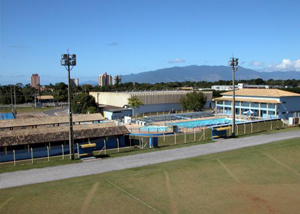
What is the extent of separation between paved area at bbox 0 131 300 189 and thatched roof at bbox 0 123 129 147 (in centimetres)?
565

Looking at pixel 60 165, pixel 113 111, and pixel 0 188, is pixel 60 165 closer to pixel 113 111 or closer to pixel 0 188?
pixel 0 188

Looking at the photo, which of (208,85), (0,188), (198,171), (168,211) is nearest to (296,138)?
(198,171)

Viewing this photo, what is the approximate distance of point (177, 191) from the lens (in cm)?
1573

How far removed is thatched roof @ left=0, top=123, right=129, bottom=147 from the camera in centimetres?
2473

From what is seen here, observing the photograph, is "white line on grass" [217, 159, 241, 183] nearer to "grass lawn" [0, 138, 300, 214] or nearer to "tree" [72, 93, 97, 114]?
"grass lawn" [0, 138, 300, 214]

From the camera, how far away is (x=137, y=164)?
21.0 metres

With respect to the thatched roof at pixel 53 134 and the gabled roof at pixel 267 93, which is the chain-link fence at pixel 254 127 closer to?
the gabled roof at pixel 267 93

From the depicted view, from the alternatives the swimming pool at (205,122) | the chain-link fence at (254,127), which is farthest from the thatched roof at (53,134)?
the swimming pool at (205,122)

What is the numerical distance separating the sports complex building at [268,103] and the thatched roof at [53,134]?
32569 millimetres

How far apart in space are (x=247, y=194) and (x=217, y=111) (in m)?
47.2

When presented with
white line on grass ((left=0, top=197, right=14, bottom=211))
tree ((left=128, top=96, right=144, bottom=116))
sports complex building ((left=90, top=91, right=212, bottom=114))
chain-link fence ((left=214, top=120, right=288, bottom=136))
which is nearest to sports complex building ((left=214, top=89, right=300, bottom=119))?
chain-link fence ((left=214, top=120, right=288, bottom=136))

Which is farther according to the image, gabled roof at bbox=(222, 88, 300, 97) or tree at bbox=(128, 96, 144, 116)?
tree at bbox=(128, 96, 144, 116)

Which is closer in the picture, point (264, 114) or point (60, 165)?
point (60, 165)

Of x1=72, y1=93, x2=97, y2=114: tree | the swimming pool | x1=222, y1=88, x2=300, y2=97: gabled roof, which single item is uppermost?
x1=222, y1=88, x2=300, y2=97: gabled roof
